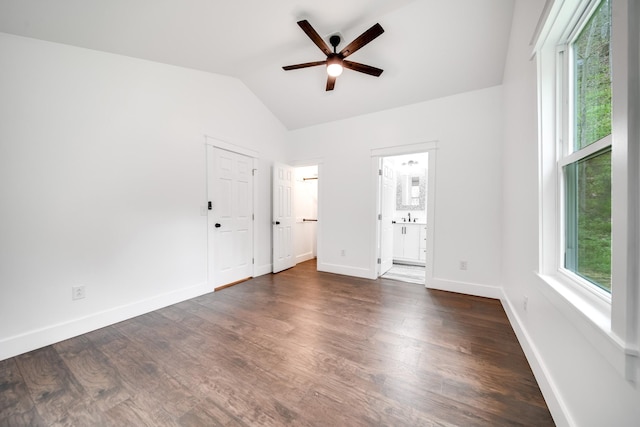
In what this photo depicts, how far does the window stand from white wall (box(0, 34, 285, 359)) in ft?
11.6

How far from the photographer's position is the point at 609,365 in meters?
0.88

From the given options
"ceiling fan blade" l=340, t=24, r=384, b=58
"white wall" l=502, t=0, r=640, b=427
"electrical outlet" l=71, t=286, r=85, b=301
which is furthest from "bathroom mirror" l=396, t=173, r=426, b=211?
"electrical outlet" l=71, t=286, r=85, b=301

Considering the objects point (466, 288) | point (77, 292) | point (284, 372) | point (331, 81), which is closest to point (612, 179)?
point (284, 372)

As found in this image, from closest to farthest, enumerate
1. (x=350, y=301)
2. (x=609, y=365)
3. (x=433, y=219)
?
(x=609, y=365) → (x=350, y=301) → (x=433, y=219)

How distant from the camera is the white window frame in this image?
0.75 meters

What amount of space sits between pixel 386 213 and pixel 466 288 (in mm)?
1673

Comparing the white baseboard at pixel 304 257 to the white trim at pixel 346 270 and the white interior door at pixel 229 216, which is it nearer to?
the white trim at pixel 346 270

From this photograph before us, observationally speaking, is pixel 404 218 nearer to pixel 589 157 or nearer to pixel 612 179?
pixel 589 157

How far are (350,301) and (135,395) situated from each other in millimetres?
2119

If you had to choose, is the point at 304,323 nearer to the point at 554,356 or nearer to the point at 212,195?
the point at 554,356

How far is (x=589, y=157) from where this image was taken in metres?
1.25

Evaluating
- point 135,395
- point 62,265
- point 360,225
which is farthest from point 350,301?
point 62,265

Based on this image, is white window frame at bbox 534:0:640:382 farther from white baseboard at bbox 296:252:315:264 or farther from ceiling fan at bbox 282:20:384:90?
white baseboard at bbox 296:252:315:264

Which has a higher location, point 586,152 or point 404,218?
point 586,152
